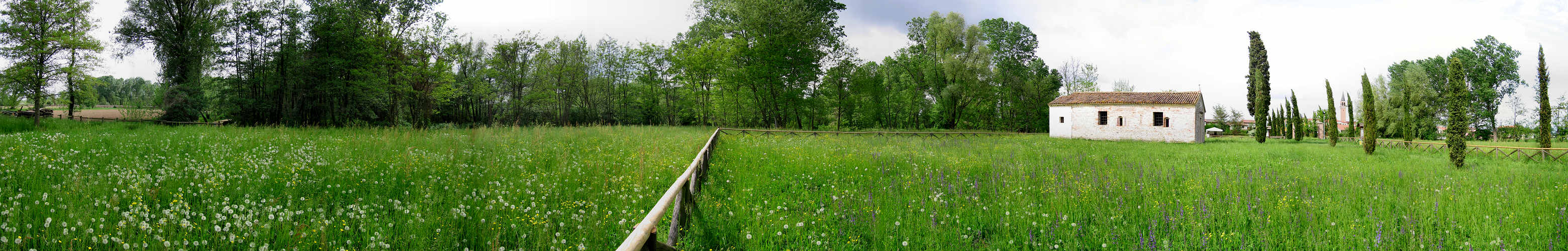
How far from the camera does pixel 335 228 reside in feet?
12.9

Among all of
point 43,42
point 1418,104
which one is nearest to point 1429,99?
point 1418,104

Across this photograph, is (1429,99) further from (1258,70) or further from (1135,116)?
(1135,116)

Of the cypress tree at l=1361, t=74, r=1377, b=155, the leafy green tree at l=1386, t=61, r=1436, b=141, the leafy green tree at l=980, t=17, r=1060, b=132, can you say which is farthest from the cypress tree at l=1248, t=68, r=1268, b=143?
the leafy green tree at l=1386, t=61, r=1436, b=141

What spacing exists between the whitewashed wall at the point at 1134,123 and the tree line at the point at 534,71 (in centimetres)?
762

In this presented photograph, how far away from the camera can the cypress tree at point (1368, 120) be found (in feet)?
62.0

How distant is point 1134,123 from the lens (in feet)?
101

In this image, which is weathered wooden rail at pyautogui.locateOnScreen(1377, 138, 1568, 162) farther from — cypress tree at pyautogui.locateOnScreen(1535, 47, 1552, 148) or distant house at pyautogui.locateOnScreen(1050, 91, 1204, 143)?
distant house at pyautogui.locateOnScreen(1050, 91, 1204, 143)

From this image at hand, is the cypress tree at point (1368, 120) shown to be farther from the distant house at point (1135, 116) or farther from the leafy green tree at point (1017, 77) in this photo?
the leafy green tree at point (1017, 77)

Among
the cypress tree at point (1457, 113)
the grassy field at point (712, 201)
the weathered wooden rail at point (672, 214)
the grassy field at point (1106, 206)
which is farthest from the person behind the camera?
the cypress tree at point (1457, 113)

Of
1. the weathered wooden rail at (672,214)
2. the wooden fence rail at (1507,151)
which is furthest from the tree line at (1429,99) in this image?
the weathered wooden rail at (672,214)

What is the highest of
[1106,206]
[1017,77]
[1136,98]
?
[1017,77]

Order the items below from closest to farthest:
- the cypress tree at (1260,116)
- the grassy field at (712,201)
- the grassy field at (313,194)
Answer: the grassy field at (313,194)
the grassy field at (712,201)
the cypress tree at (1260,116)

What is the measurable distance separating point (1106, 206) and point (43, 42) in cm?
3475

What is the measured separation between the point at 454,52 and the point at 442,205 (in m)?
26.6
